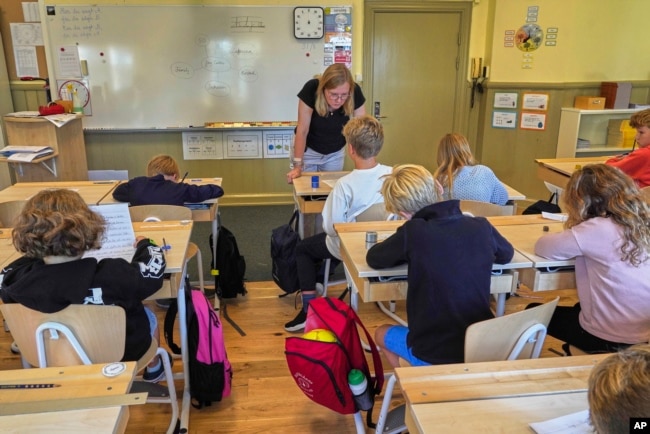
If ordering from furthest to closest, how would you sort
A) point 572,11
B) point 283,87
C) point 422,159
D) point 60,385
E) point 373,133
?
point 422,159 < point 283,87 < point 572,11 < point 373,133 < point 60,385

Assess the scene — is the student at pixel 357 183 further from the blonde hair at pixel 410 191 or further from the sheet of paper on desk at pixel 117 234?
the sheet of paper on desk at pixel 117 234

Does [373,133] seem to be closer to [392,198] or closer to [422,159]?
[392,198]

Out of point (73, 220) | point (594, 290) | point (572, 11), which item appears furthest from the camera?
point (572, 11)

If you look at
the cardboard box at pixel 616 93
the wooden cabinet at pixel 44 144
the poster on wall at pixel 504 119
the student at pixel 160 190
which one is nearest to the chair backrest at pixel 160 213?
the student at pixel 160 190

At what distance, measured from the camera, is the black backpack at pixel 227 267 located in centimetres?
332

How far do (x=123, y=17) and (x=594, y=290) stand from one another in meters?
4.81

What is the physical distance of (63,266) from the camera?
1670mm

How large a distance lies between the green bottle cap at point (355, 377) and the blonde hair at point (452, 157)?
1.29 meters

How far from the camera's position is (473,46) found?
221 inches

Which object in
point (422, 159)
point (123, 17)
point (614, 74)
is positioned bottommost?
point (422, 159)

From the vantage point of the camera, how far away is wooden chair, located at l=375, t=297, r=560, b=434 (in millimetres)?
1500

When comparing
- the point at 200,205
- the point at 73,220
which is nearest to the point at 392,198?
the point at 73,220

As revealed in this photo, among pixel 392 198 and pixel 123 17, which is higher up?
pixel 123 17

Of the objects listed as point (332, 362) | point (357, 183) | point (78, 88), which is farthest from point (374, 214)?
point (78, 88)
